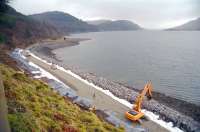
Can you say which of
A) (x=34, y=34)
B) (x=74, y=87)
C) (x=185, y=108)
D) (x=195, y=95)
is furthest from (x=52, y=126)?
(x=34, y=34)

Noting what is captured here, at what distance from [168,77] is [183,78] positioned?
3.71 metres

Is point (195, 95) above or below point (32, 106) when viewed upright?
below

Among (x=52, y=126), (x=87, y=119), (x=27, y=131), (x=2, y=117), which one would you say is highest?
(x=2, y=117)

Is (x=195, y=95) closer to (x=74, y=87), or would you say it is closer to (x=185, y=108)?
(x=185, y=108)

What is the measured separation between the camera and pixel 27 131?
10.7m

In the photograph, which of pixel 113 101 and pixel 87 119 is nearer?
pixel 87 119

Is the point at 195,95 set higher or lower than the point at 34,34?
lower

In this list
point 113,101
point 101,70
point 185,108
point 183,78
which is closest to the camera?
point 113,101

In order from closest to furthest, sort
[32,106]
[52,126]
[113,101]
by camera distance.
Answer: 1. [52,126]
2. [32,106]
3. [113,101]

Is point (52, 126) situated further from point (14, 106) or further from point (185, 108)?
point (185, 108)

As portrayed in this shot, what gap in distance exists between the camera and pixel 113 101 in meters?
34.0

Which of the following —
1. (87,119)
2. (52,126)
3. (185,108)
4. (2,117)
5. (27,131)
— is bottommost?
(185,108)

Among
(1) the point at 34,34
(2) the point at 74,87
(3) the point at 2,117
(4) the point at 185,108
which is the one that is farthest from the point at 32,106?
(1) the point at 34,34

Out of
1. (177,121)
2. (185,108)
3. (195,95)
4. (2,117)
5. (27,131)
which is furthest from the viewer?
(195,95)
